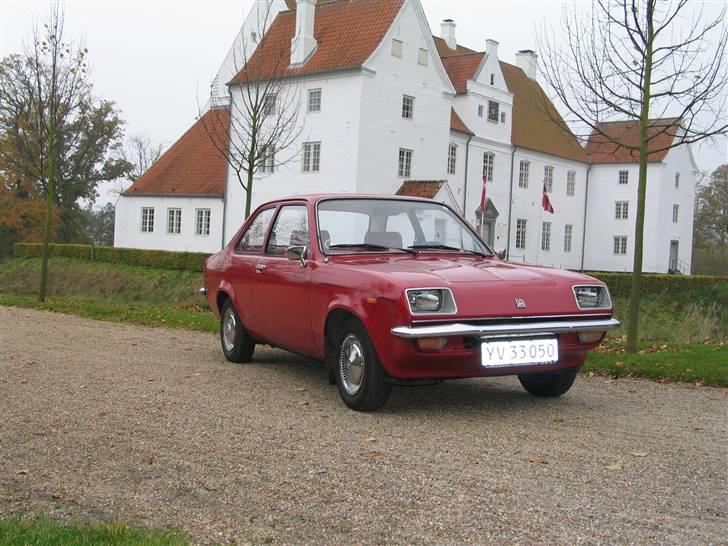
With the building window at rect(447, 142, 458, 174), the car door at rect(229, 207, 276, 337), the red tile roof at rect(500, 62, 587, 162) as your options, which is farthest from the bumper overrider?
the red tile roof at rect(500, 62, 587, 162)

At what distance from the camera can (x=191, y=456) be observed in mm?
4891

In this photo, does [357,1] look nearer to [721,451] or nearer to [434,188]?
[434,188]

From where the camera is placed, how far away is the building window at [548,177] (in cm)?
5219

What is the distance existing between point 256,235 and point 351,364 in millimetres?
2646

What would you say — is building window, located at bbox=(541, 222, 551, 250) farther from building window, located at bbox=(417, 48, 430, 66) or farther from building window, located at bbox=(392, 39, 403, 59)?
building window, located at bbox=(392, 39, 403, 59)

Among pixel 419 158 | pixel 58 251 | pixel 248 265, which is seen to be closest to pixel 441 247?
pixel 248 265

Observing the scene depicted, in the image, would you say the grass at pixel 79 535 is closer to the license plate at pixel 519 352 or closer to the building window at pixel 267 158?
the license plate at pixel 519 352

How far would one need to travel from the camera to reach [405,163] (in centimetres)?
3862

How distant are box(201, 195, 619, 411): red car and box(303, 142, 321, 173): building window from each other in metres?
29.6

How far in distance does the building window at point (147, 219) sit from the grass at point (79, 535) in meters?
42.3

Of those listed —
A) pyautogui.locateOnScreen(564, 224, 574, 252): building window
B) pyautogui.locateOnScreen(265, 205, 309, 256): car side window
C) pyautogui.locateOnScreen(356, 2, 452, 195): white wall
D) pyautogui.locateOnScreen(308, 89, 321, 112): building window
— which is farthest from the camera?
pyautogui.locateOnScreen(564, 224, 574, 252): building window

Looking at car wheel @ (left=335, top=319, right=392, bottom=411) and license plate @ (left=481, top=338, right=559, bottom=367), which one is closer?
license plate @ (left=481, top=338, right=559, bottom=367)

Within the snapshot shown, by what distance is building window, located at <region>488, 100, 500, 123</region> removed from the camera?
1834 inches

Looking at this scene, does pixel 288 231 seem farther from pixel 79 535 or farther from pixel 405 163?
pixel 405 163
